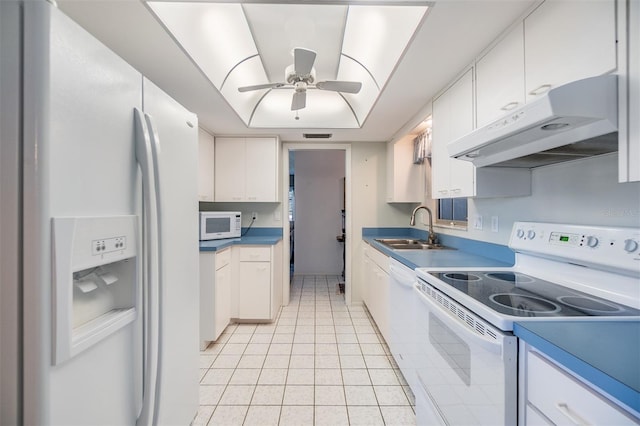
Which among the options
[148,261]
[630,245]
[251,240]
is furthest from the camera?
[251,240]

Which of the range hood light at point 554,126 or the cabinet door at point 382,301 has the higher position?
the range hood light at point 554,126

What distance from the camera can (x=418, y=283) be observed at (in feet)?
4.81

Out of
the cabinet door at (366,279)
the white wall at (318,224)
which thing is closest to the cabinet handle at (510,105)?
the cabinet door at (366,279)

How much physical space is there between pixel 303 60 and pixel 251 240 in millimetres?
1949

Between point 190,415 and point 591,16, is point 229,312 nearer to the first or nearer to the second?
point 190,415

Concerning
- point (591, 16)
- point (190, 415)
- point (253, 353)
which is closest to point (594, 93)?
point (591, 16)

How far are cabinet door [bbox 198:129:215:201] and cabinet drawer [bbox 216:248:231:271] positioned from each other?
0.65 meters

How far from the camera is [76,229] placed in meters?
0.59

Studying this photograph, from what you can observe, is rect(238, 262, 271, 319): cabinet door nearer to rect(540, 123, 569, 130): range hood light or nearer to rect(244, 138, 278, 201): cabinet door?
rect(244, 138, 278, 201): cabinet door

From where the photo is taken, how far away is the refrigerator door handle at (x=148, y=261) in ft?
2.56

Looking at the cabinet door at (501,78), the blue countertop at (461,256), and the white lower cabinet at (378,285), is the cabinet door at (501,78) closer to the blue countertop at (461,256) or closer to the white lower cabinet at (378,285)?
the blue countertop at (461,256)

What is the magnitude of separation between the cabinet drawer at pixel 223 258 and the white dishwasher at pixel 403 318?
155 centimetres

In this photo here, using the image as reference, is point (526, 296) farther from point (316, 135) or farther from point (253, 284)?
point (316, 135)

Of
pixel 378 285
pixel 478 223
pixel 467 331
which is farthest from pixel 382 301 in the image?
pixel 467 331
